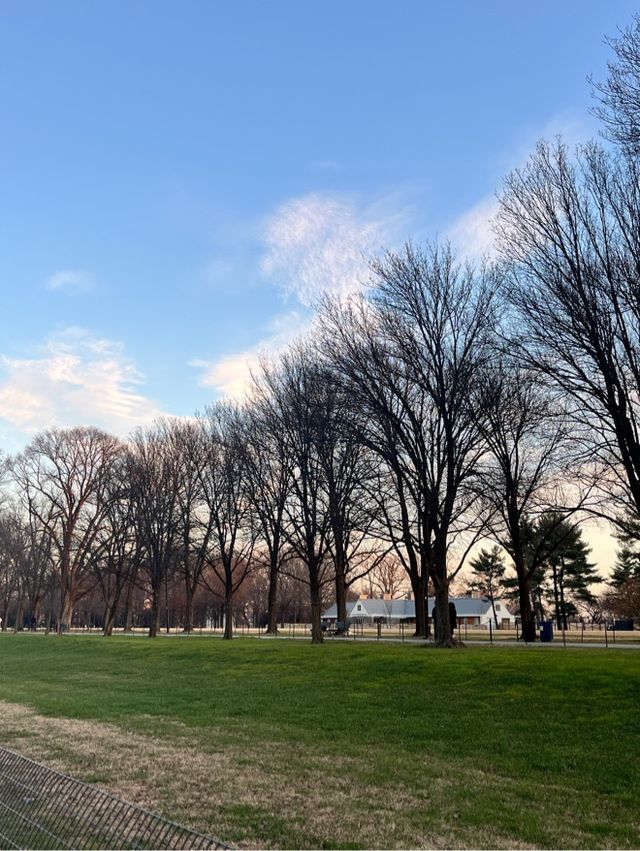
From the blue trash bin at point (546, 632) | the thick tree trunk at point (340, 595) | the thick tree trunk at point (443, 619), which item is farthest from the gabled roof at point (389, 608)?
the thick tree trunk at point (443, 619)

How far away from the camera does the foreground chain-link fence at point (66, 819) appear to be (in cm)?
590

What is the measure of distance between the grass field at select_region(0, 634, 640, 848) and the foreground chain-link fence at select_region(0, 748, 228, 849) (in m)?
0.99

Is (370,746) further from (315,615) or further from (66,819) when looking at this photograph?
(315,615)

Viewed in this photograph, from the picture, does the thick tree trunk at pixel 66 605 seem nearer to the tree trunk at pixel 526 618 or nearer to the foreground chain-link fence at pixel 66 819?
the tree trunk at pixel 526 618

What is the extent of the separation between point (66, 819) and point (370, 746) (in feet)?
20.5

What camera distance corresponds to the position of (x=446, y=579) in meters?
29.0

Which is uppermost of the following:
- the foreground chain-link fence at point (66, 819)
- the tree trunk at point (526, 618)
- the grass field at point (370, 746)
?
the tree trunk at point (526, 618)

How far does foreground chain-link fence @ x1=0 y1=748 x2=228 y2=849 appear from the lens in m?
5.90

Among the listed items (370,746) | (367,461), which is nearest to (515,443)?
(367,461)

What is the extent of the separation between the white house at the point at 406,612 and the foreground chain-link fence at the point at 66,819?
8940 centimetres

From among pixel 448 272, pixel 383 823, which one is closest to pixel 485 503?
pixel 448 272

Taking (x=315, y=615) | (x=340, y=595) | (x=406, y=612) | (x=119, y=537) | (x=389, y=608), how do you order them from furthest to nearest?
(x=389, y=608) < (x=406, y=612) < (x=119, y=537) < (x=340, y=595) < (x=315, y=615)

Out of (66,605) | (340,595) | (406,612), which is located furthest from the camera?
(406,612)

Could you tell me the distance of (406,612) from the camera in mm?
101562
